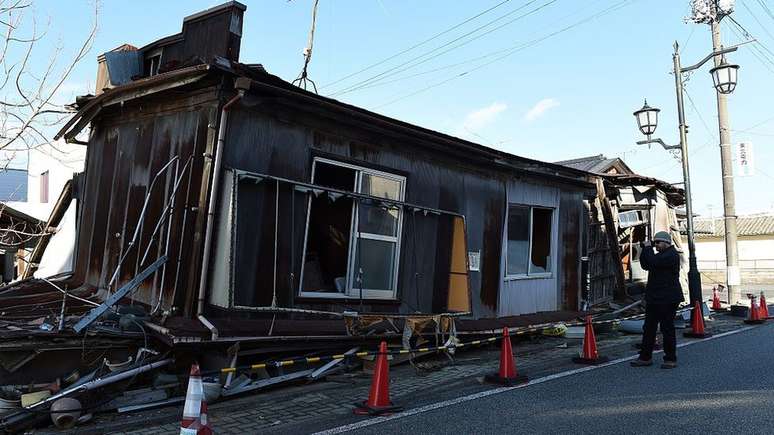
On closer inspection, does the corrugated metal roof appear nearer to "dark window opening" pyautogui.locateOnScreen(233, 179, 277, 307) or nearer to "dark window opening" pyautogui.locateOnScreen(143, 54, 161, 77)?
"dark window opening" pyautogui.locateOnScreen(143, 54, 161, 77)

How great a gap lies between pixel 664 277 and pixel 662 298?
0.31 m

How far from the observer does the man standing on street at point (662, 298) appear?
7422 millimetres

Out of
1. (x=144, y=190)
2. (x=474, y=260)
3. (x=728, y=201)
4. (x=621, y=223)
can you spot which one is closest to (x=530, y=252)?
(x=474, y=260)

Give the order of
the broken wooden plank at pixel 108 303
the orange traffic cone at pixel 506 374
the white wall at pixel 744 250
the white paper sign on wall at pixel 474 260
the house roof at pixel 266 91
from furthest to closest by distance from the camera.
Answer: the white wall at pixel 744 250 < the white paper sign on wall at pixel 474 260 < the orange traffic cone at pixel 506 374 < the house roof at pixel 266 91 < the broken wooden plank at pixel 108 303

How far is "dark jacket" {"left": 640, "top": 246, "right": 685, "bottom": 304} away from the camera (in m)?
7.52

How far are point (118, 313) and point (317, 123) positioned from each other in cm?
312

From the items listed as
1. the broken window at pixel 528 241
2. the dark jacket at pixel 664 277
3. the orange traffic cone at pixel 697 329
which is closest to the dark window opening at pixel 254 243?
the broken window at pixel 528 241

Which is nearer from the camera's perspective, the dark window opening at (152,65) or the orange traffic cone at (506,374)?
the orange traffic cone at (506,374)

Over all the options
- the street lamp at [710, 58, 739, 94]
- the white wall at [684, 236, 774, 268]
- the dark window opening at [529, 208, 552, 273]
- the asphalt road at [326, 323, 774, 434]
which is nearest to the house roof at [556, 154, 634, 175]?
the street lamp at [710, 58, 739, 94]

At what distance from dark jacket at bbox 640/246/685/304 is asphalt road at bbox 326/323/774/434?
943 mm

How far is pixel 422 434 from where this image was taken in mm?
4625

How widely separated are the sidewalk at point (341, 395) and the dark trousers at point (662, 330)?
96cm

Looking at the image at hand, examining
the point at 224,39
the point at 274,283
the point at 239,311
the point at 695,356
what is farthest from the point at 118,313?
the point at 695,356

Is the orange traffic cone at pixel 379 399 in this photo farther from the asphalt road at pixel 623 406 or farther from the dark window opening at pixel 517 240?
the dark window opening at pixel 517 240
